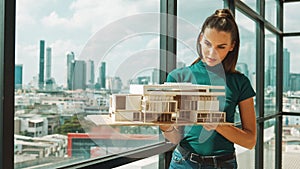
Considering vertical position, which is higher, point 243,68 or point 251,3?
point 251,3

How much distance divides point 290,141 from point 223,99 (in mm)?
4126

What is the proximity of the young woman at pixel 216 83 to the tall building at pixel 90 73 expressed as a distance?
340 mm

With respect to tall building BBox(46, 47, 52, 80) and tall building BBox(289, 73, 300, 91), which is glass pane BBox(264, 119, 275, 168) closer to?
tall building BBox(289, 73, 300, 91)

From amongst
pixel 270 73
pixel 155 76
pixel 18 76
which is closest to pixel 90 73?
pixel 18 76

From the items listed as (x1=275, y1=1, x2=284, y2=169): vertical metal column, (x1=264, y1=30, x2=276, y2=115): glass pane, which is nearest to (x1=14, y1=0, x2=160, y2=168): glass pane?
(x1=264, y1=30, x2=276, y2=115): glass pane

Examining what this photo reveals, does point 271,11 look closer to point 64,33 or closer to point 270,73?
point 270,73

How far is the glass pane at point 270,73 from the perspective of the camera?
16.3 ft

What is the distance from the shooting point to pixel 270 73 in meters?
5.21

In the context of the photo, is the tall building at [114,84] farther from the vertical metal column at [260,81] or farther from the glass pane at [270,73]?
the glass pane at [270,73]

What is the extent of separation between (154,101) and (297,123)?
15.3 feet

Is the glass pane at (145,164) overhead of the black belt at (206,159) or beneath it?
beneath

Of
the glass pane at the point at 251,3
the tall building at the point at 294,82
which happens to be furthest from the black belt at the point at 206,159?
the tall building at the point at 294,82

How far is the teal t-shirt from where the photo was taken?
1865mm

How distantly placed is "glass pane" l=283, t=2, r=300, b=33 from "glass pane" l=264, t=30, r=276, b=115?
16.6 inches
